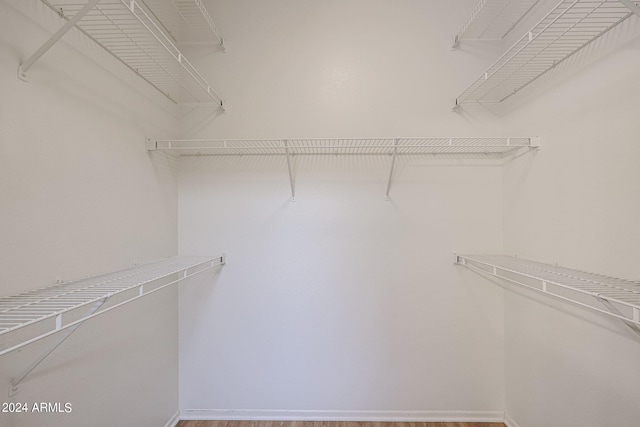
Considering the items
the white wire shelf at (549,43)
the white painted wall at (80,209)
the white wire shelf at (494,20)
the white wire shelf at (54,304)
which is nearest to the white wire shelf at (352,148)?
the white wire shelf at (549,43)

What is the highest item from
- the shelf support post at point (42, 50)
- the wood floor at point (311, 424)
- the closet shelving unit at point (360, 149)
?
the shelf support post at point (42, 50)

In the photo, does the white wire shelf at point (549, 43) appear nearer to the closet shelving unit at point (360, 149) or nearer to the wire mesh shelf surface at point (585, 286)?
the closet shelving unit at point (360, 149)

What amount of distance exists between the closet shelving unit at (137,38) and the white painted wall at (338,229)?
9.4 inches

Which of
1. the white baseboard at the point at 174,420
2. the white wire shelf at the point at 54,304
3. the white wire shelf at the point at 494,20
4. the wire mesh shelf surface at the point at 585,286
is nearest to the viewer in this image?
the white wire shelf at the point at 54,304

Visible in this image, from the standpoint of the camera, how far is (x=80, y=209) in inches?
44.9

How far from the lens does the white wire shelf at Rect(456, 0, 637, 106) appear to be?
110cm

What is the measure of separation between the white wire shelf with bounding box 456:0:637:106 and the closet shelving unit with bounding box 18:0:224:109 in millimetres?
1499

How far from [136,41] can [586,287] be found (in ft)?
7.28

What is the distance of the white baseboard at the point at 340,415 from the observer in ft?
6.11

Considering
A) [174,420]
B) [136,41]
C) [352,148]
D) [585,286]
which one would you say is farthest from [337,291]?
[136,41]

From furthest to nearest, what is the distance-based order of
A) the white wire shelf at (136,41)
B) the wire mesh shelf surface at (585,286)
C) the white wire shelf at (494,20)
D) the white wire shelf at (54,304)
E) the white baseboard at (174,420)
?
the white baseboard at (174,420), the white wire shelf at (494,20), the white wire shelf at (136,41), the wire mesh shelf surface at (585,286), the white wire shelf at (54,304)

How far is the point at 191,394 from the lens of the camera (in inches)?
75.1

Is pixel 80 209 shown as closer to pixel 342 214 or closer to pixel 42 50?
pixel 42 50

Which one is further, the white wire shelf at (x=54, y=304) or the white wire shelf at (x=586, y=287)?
the white wire shelf at (x=586, y=287)
